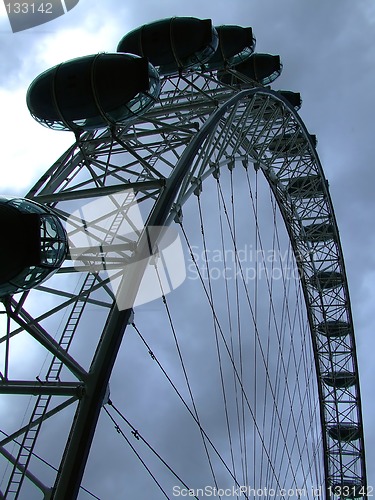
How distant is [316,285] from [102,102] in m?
23.4

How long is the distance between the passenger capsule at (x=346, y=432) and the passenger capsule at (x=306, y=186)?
13538 mm

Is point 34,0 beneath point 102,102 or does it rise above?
above

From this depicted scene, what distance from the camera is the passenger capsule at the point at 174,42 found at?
14516 millimetres

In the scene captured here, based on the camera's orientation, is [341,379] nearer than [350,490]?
No

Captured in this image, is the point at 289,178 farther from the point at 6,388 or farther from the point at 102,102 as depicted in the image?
the point at 6,388

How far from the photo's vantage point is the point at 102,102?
9.53 m

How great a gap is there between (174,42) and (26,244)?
9734mm

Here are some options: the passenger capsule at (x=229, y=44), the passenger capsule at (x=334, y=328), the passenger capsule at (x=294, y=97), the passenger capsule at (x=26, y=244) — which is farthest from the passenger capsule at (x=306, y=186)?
the passenger capsule at (x=26, y=244)

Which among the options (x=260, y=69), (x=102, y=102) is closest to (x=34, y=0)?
(x=102, y=102)

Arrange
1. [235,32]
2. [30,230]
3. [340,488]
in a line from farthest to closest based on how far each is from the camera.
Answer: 1. [340,488]
2. [235,32]
3. [30,230]

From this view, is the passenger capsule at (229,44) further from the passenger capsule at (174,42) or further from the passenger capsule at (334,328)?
the passenger capsule at (334,328)

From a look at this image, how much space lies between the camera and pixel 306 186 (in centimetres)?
2875

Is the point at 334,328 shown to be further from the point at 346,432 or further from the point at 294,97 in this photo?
the point at 294,97

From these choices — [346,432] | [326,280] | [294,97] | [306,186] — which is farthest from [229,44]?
[346,432]
